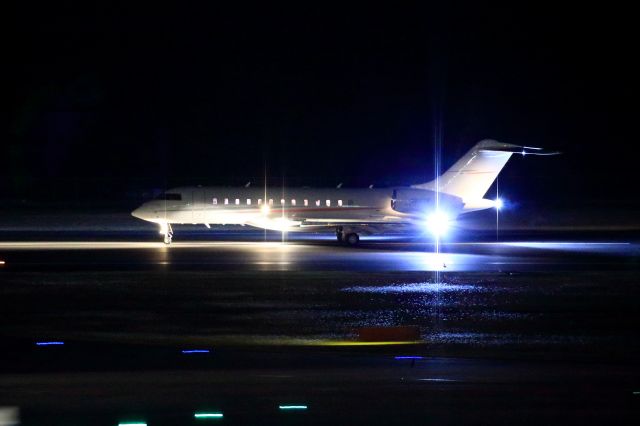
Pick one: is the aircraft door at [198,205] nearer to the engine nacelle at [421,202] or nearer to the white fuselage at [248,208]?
the white fuselage at [248,208]

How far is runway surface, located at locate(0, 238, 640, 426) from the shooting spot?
9.38 m

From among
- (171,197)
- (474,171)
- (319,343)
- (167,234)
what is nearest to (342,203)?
(474,171)

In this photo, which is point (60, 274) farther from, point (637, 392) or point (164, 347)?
point (637, 392)

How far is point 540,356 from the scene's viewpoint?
12617mm

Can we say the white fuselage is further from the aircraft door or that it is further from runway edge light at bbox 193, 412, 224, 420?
runway edge light at bbox 193, 412, 224, 420

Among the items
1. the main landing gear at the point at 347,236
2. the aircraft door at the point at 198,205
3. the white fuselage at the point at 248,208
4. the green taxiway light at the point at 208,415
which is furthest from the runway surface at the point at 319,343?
the aircraft door at the point at 198,205

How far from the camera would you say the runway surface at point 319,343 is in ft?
30.8

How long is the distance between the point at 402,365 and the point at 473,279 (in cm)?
1244

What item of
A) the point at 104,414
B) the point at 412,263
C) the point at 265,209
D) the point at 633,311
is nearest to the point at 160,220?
the point at 265,209

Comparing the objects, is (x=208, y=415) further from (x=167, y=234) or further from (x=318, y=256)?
(x=167, y=234)

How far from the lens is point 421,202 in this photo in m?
44.4

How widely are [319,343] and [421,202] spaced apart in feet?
102

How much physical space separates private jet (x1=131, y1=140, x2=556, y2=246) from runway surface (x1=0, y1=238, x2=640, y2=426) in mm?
14918

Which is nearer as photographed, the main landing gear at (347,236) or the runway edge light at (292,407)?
the runway edge light at (292,407)
